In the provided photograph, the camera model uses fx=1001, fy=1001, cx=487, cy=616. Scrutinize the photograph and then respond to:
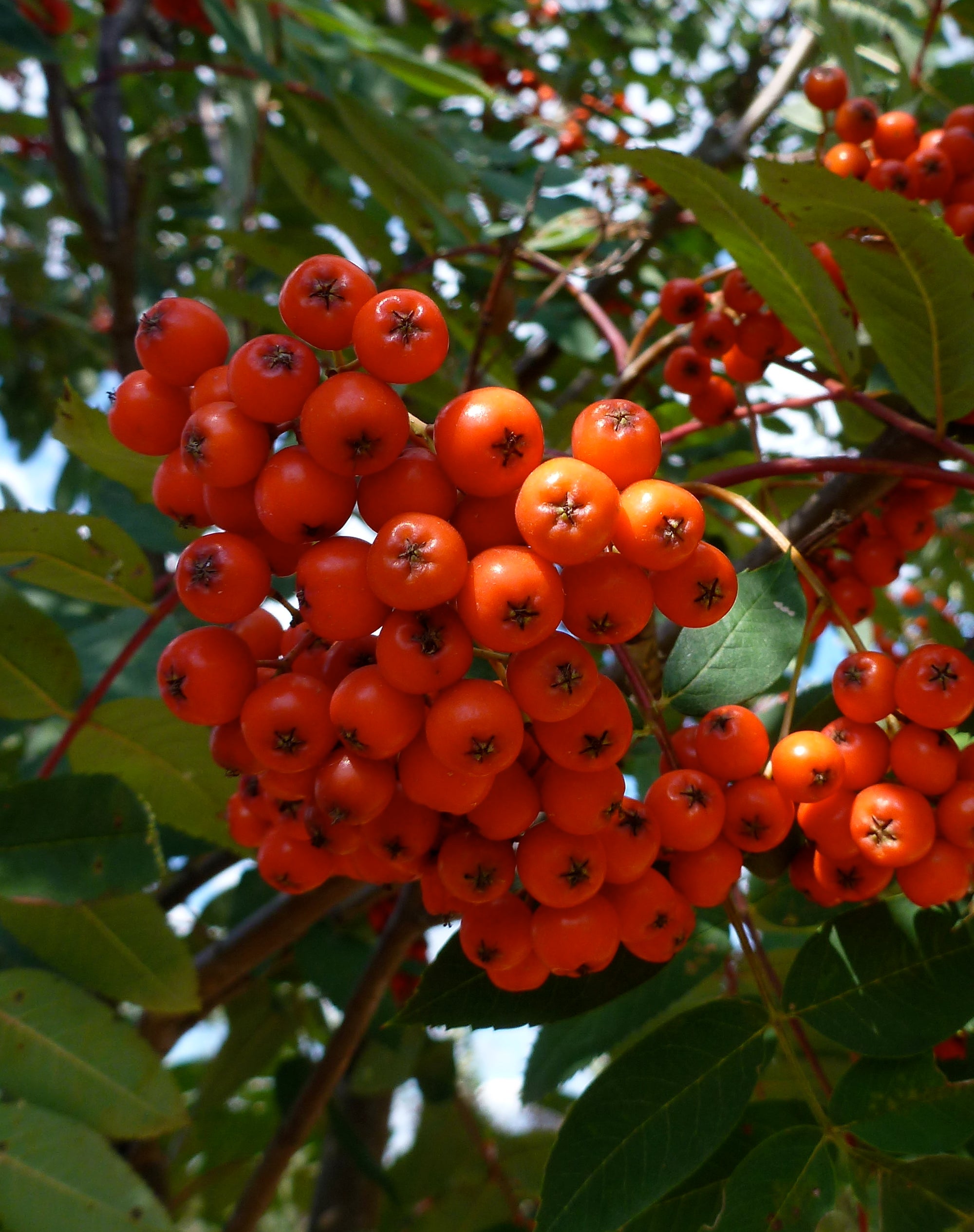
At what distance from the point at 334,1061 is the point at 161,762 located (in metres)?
0.81

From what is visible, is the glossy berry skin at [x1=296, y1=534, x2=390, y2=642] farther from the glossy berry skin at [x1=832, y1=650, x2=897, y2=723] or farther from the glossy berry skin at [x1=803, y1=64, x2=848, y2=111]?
the glossy berry skin at [x1=803, y1=64, x2=848, y2=111]

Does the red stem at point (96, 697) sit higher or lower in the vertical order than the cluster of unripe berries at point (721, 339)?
lower

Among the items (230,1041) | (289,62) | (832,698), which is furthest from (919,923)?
(289,62)

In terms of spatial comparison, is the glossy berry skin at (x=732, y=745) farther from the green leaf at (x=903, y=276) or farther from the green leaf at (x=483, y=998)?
the green leaf at (x=903, y=276)

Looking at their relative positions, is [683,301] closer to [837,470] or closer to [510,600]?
[837,470]

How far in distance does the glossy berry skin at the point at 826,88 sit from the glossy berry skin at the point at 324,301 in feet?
4.82

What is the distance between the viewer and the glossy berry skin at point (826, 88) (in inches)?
82.7

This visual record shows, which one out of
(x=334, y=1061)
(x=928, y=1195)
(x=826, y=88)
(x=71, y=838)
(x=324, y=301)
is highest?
(x=826, y=88)

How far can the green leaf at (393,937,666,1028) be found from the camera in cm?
131

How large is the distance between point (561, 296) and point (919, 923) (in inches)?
91.3

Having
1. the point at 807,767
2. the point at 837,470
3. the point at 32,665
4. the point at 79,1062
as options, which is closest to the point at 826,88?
the point at 837,470

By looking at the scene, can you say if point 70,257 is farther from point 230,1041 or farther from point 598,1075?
point 598,1075

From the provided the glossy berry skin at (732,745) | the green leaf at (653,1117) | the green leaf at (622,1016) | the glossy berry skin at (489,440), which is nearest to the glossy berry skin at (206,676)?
the glossy berry skin at (489,440)

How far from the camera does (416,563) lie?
956mm
